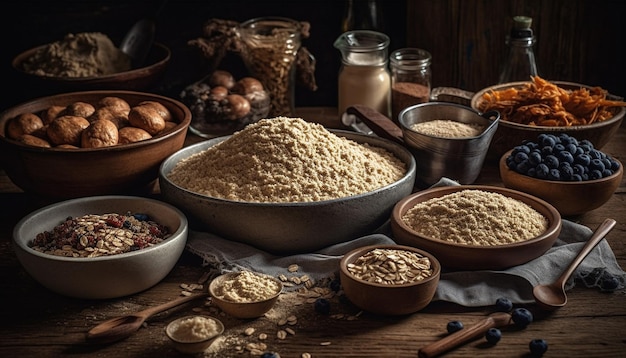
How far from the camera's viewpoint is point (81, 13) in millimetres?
2939

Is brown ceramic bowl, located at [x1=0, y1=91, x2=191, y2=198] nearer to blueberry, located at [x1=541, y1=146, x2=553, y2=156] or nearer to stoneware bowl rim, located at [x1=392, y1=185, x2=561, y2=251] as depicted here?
stoneware bowl rim, located at [x1=392, y1=185, x2=561, y2=251]

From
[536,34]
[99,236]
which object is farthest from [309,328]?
[536,34]

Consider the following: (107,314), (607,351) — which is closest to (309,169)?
(107,314)

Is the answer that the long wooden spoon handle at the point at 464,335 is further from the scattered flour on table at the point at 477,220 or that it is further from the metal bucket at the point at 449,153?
the metal bucket at the point at 449,153

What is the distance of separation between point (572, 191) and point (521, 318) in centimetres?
52

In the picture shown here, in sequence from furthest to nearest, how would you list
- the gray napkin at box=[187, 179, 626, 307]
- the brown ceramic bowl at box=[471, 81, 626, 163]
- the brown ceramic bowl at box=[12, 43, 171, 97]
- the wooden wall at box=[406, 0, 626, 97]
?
the wooden wall at box=[406, 0, 626, 97] → the brown ceramic bowl at box=[12, 43, 171, 97] → the brown ceramic bowl at box=[471, 81, 626, 163] → the gray napkin at box=[187, 179, 626, 307]

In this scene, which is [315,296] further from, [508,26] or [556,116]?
[508,26]

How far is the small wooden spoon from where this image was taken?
1.57 m

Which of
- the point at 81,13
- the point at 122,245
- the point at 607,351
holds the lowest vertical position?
the point at 607,351

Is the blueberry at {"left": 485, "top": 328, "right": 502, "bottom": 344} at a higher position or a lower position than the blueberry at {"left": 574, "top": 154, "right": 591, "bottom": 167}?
lower

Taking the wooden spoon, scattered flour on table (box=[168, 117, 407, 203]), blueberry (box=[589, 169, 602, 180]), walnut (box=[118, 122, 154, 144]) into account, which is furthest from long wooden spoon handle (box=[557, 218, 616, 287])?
walnut (box=[118, 122, 154, 144])

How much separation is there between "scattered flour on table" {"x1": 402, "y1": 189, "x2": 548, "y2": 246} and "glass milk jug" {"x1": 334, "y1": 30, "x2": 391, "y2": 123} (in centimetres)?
84

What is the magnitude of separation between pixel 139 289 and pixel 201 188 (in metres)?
0.31

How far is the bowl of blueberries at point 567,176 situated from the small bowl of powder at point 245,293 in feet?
2.40
